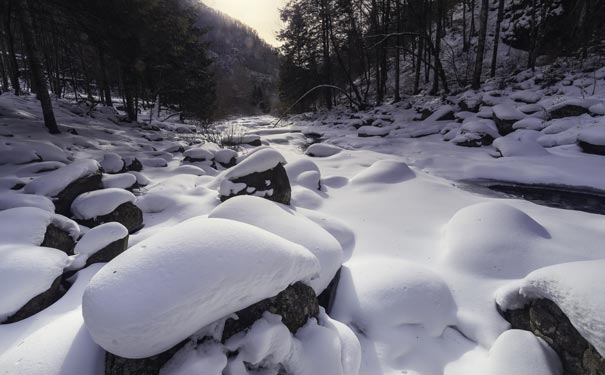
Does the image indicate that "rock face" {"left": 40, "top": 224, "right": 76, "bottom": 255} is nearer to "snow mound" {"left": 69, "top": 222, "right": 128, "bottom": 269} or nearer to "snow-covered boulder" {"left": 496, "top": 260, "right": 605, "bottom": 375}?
"snow mound" {"left": 69, "top": 222, "right": 128, "bottom": 269}

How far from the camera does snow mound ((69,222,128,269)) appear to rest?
→ 230 centimetres

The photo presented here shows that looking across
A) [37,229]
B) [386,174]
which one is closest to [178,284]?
[37,229]

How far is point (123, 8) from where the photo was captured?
23.2 feet

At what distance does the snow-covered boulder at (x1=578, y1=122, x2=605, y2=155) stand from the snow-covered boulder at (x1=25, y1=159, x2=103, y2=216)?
28.5 feet

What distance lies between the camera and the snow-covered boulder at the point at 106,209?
3279 mm

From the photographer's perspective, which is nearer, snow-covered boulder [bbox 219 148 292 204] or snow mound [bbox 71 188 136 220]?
snow mound [bbox 71 188 136 220]

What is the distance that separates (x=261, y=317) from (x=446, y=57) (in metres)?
23.8

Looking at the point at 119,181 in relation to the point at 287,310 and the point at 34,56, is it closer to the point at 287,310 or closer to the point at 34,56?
the point at 287,310

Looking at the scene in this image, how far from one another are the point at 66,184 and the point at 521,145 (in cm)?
837

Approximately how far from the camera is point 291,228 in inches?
96.8

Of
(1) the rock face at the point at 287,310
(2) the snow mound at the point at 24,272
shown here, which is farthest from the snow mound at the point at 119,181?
(1) the rock face at the point at 287,310

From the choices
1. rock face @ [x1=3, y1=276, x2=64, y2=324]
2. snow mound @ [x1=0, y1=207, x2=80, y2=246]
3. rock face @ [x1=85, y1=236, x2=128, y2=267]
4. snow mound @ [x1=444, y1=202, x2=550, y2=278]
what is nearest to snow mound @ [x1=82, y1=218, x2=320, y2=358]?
rock face @ [x1=3, y1=276, x2=64, y2=324]

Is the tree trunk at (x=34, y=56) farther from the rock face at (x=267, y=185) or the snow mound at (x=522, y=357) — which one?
the snow mound at (x=522, y=357)

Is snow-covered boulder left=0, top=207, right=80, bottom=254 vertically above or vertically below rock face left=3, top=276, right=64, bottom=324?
above
